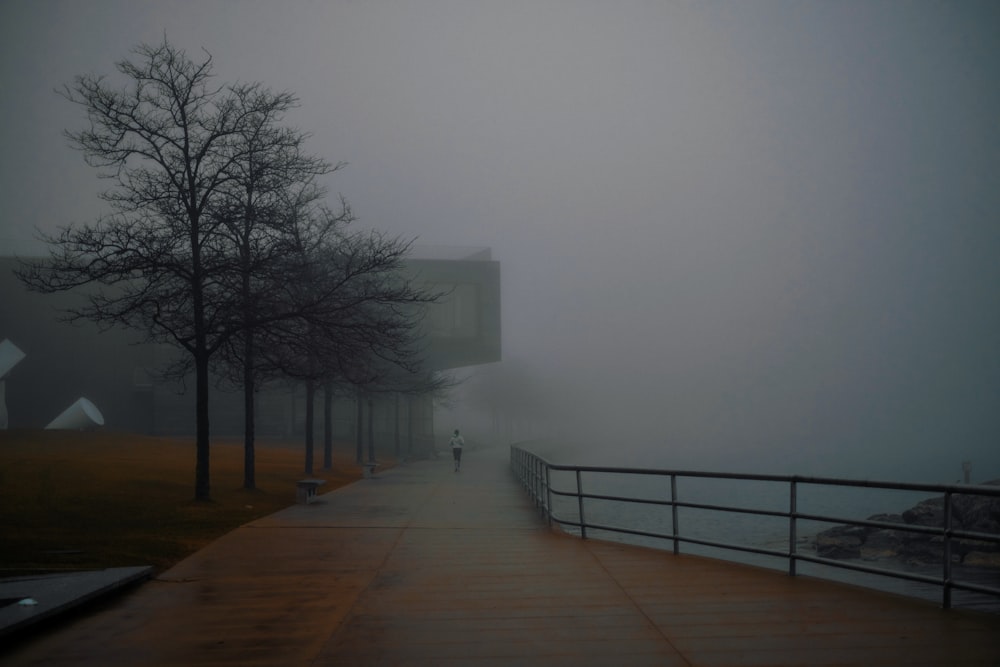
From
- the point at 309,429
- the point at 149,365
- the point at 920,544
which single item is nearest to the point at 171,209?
the point at 309,429

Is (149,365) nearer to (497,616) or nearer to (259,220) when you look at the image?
(259,220)

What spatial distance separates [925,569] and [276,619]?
25732 millimetres

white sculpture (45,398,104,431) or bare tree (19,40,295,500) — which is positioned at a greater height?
bare tree (19,40,295,500)

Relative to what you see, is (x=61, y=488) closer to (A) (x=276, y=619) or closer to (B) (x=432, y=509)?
(B) (x=432, y=509)

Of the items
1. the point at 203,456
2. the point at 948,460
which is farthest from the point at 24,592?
the point at 948,460

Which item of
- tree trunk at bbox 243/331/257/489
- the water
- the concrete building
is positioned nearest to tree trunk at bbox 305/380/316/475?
tree trunk at bbox 243/331/257/489

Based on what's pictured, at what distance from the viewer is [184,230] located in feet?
57.6

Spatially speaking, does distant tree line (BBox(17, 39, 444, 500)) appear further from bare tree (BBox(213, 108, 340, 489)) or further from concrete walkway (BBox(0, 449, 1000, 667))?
concrete walkway (BBox(0, 449, 1000, 667))

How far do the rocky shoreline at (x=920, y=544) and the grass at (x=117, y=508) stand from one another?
17323mm

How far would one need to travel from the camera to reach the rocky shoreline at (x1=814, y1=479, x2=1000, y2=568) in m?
28.1

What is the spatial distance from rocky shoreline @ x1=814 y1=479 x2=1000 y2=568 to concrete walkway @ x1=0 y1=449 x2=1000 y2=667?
21.2 m

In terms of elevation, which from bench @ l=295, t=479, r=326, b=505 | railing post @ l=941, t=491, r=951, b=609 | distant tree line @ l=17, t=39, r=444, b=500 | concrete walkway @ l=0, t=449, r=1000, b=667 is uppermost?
distant tree line @ l=17, t=39, r=444, b=500

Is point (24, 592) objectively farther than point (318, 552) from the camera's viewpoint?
No

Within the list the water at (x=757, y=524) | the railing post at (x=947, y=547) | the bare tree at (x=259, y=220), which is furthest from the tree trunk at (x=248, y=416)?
the railing post at (x=947, y=547)
